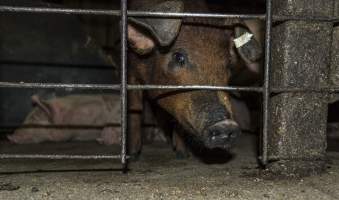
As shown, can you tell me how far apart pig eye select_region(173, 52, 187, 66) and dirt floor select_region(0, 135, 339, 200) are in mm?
790

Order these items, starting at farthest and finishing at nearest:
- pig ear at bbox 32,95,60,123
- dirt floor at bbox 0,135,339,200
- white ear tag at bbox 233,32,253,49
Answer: pig ear at bbox 32,95,60,123 → white ear tag at bbox 233,32,253,49 → dirt floor at bbox 0,135,339,200

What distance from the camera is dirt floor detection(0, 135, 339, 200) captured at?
2.53m

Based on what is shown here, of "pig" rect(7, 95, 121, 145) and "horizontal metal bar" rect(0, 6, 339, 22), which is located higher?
"horizontal metal bar" rect(0, 6, 339, 22)

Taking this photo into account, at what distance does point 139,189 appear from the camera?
264cm

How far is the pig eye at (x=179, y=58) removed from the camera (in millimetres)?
3746

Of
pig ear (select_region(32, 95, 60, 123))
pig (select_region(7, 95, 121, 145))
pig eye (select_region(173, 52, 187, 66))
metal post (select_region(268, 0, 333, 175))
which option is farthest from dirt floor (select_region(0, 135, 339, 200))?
pig ear (select_region(32, 95, 60, 123))

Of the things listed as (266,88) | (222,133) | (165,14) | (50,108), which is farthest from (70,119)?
(266,88)

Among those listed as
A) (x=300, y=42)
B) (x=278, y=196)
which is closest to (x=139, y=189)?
(x=278, y=196)

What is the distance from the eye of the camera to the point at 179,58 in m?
3.77

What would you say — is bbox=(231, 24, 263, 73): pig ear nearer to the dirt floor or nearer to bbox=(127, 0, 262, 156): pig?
bbox=(127, 0, 262, 156): pig

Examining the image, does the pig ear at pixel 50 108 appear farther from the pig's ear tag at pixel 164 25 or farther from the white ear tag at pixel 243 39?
the white ear tag at pixel 243 39

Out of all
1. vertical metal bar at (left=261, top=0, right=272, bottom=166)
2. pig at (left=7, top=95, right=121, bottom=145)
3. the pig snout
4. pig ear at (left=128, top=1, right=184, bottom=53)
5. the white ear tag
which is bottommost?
pig at (left=7, top=95, right=121, bottom=145)

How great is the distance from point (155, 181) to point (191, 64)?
1.18 meters

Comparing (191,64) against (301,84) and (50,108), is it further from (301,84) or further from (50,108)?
(50,108)
